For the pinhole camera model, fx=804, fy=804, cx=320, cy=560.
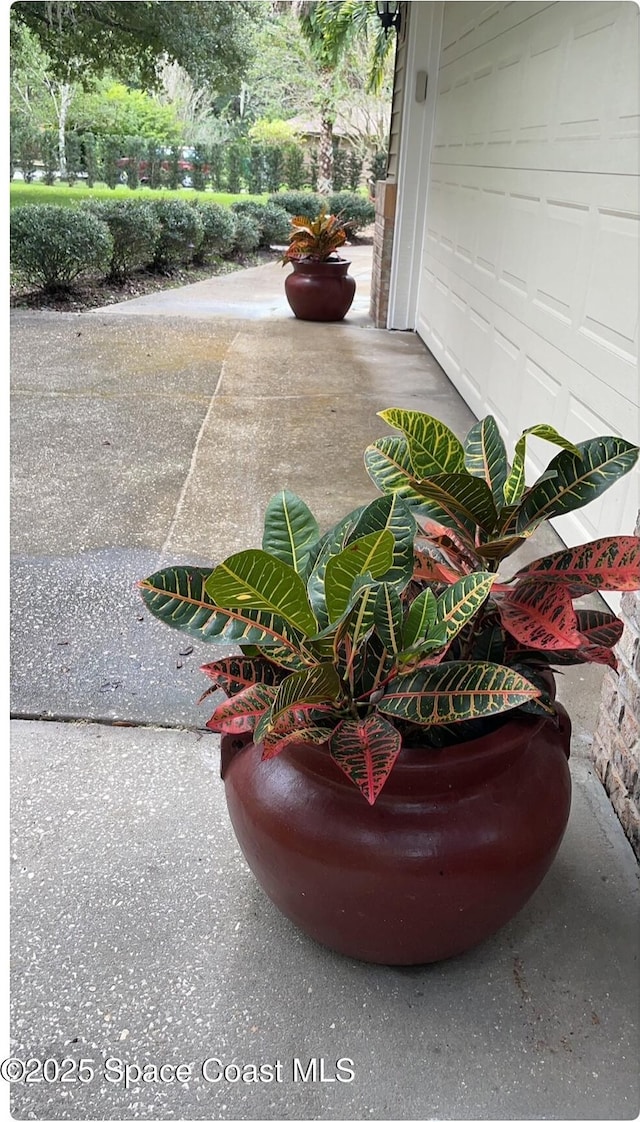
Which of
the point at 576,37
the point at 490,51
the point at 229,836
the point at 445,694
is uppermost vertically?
the point at 490,51

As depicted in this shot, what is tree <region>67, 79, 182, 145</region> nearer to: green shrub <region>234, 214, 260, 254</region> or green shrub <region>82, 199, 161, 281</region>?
green shrub <region>234, 214, 260, 254</region>

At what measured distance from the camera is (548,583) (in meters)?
1.37

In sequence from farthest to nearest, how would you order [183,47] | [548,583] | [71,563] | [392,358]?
[183,47] < [392,358] < [71,563] < [548,583]

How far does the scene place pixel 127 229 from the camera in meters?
9.23

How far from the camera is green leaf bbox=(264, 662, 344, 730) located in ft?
3.93

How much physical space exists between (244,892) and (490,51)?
16.0 feet

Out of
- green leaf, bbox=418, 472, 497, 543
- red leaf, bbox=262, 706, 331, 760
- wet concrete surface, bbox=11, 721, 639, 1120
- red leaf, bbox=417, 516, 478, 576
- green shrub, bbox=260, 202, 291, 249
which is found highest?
green shrub, bbox=260, 202, 291, 249

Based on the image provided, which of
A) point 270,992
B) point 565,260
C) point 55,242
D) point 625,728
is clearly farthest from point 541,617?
point 55,242

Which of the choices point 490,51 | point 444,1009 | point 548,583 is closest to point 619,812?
point 444,1009

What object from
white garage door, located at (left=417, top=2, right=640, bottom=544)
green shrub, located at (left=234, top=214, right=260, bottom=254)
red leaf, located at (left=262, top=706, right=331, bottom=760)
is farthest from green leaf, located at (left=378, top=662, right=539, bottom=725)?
green shrub, located at (left=234, top=214, right=260, bottom=254)

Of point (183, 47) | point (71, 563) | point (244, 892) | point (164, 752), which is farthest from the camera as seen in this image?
point (183, 47)

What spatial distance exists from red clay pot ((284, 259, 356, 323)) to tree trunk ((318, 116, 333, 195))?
14804 mm

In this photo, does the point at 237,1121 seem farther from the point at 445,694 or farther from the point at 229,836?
the point at 445,694

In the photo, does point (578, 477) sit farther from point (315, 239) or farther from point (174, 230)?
point (174, 230)
